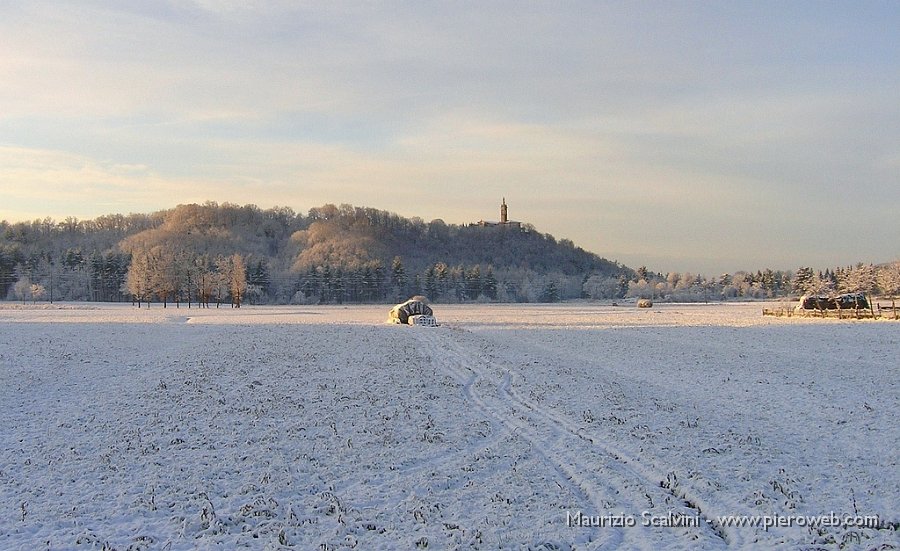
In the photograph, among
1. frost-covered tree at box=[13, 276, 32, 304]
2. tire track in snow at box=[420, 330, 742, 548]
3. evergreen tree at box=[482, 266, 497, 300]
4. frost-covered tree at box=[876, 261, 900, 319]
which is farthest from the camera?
evergreen tree at box=[482, 266, 497, 300]

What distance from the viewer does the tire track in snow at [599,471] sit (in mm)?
8891

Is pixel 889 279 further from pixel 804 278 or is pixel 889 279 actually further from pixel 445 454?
pixel 445 454

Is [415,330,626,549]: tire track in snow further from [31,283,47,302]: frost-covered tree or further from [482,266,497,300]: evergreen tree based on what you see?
[482,266,497,300]: evergreen tree

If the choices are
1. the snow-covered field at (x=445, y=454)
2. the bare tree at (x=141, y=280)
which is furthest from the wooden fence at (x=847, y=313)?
the bare tree at (x=141, y=280)

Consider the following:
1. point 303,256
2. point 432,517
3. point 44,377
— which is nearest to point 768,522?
point 432,517

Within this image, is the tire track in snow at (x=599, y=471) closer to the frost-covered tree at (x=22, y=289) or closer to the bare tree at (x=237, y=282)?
the bare tree at (x=237, y=282)

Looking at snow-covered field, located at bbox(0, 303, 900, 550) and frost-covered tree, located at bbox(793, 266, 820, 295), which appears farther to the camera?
frost-covered tree, located at bbox(793, 266, 820, 295)

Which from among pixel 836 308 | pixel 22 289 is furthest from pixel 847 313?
pixel 22 289

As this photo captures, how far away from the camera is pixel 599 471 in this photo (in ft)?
37.9

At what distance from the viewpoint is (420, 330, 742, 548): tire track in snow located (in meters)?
8.89

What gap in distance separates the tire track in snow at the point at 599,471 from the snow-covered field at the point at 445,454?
0.05 meters

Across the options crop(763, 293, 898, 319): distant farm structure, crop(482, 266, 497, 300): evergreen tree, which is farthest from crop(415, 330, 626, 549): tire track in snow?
crop(482, 266, 497, 300): evergreen tree

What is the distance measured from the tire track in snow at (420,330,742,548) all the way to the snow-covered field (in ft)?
0.16

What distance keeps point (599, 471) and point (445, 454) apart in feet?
10.1
